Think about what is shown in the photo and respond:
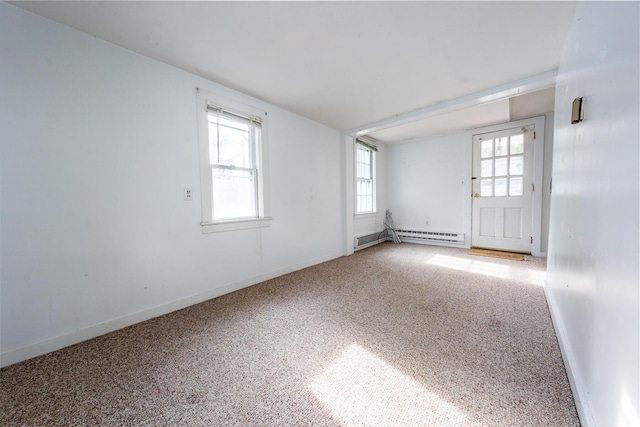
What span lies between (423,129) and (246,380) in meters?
4.95

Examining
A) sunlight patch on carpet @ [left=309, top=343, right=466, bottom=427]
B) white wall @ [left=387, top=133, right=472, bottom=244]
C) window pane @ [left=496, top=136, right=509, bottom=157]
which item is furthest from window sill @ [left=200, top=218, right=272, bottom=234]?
window pane @ [left=496, top=136, right=509, bottom=157]

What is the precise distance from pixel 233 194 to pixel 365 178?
3.21 m

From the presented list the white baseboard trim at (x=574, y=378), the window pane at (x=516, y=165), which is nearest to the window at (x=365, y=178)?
the window pane at (x=516, y=165)

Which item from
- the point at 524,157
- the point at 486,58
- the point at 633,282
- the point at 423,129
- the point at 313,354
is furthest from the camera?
the point at 423,129

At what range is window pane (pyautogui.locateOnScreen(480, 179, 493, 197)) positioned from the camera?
453 cm

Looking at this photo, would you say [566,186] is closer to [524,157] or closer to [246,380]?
[246,380]

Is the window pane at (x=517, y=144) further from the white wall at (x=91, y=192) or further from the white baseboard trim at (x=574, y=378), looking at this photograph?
the white wall at (x=91, y=192)

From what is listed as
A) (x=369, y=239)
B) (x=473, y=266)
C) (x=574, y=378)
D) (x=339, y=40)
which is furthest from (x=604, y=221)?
(x=369, y=239)

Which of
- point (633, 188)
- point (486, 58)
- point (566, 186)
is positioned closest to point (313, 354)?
point (633, 188)

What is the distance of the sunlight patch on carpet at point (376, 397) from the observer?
1.15 metres

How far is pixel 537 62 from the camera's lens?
7.68 feet

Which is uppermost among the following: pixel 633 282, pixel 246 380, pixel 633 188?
pixel 633 188

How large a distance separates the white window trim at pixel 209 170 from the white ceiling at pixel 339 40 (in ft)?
0.67

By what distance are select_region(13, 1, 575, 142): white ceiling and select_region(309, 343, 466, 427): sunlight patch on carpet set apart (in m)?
2.41
